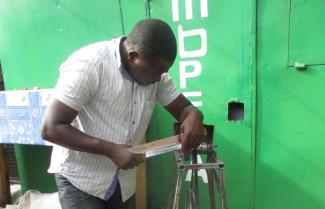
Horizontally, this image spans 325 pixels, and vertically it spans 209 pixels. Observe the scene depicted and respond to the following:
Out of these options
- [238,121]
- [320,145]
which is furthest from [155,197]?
[320,145]

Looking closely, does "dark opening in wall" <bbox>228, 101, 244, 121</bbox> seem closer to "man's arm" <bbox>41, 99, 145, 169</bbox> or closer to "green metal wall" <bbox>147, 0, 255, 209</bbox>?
"green metal wall" <bbox>147, 0, 255, 209</bbox>

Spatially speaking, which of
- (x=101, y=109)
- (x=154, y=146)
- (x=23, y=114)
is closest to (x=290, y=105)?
(x=154, y=146)

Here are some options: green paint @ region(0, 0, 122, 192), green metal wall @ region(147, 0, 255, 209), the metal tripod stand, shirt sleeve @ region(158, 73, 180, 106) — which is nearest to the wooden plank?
the metal tripod stand

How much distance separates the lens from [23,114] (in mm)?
2740

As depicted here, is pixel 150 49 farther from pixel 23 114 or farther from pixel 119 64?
pixel 23 114

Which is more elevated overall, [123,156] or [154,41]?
[154,41]

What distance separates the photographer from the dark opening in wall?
247cm

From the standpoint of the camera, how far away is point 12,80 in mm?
3135

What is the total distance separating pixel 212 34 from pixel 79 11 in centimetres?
117

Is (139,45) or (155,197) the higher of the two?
(139,45)

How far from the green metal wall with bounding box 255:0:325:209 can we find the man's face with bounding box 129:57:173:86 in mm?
1151

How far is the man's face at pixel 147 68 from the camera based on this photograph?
4.61 ft

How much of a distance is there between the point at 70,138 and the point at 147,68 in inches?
17.6

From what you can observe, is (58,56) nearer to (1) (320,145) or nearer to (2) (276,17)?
(2) (276,17)
